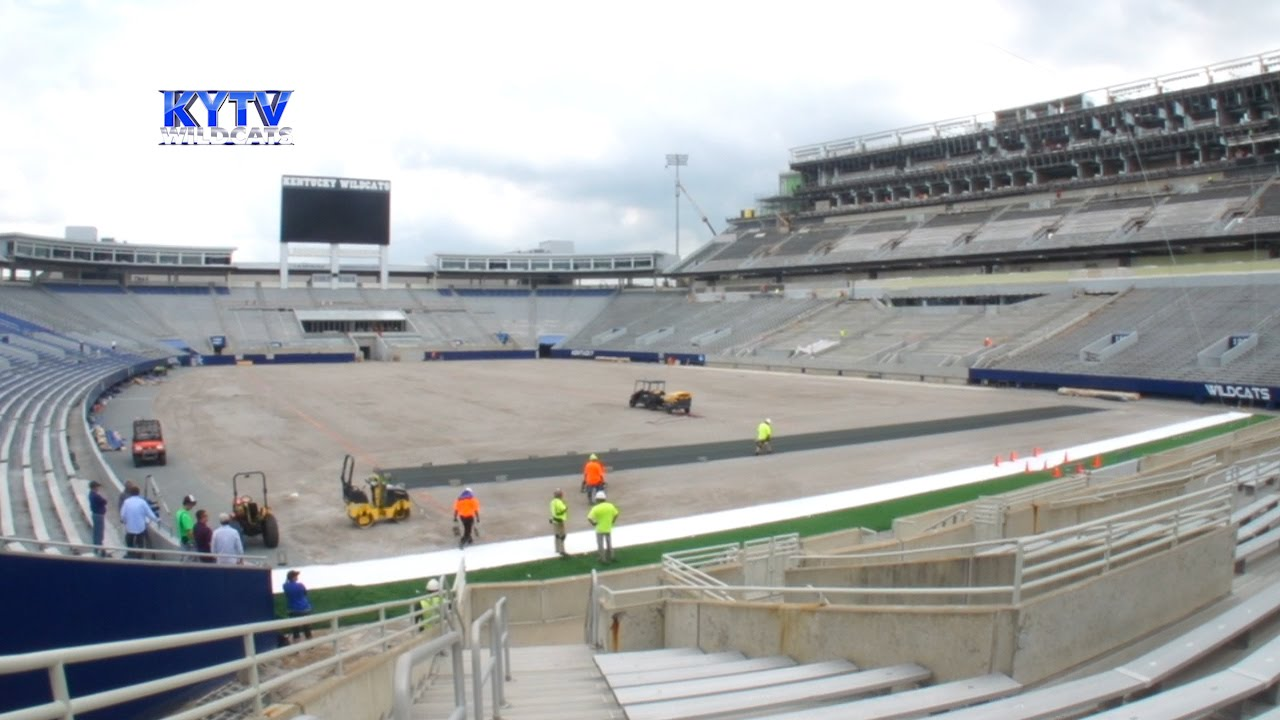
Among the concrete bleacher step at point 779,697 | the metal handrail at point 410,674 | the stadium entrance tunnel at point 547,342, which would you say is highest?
the stadium entrance tunnel at point 547,342

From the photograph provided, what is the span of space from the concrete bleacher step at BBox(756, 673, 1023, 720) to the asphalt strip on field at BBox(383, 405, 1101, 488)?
53.6ft

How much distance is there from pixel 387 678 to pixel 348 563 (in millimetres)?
8984

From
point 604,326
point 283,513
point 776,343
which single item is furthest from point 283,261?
point 283,513

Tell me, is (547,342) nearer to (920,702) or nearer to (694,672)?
(694,672)

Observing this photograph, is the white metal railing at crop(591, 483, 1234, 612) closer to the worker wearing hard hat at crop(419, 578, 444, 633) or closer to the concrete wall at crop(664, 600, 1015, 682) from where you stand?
the concrete wall at crop(664, 600, 1015, 682)

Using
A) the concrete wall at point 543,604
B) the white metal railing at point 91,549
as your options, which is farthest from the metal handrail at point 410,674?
the concrete wall at point 543,604

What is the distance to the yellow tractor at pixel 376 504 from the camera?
54.3 feet

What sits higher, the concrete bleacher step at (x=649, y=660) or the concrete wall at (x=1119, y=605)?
the concrete wall at (x=1119, y=605)

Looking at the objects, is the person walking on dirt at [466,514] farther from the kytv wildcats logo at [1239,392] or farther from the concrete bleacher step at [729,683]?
the kytv wildcats logo at [1239,392]

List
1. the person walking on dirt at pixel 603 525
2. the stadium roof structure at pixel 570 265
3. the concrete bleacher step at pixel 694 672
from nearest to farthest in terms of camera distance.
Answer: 1. the concrete bleacher step at pixel 694 672
2. the person walking on dirt at pixel 603 525
3. the stadium roof structure at pixel 570 265

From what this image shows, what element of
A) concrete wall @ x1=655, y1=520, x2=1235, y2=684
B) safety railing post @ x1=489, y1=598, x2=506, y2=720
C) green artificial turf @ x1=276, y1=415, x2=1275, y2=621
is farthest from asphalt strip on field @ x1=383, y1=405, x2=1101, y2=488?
concrete wall @ x1=655, y1=520, x2=1235, y2=684

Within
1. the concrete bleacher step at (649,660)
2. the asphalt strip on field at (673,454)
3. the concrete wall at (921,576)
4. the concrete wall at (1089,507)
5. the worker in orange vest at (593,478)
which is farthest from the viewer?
the asphalt strip on field at (673,454)

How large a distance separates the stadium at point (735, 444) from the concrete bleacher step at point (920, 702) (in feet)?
0.13

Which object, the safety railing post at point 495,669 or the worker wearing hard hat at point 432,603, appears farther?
the worker wearing hard hat at point 432,603
